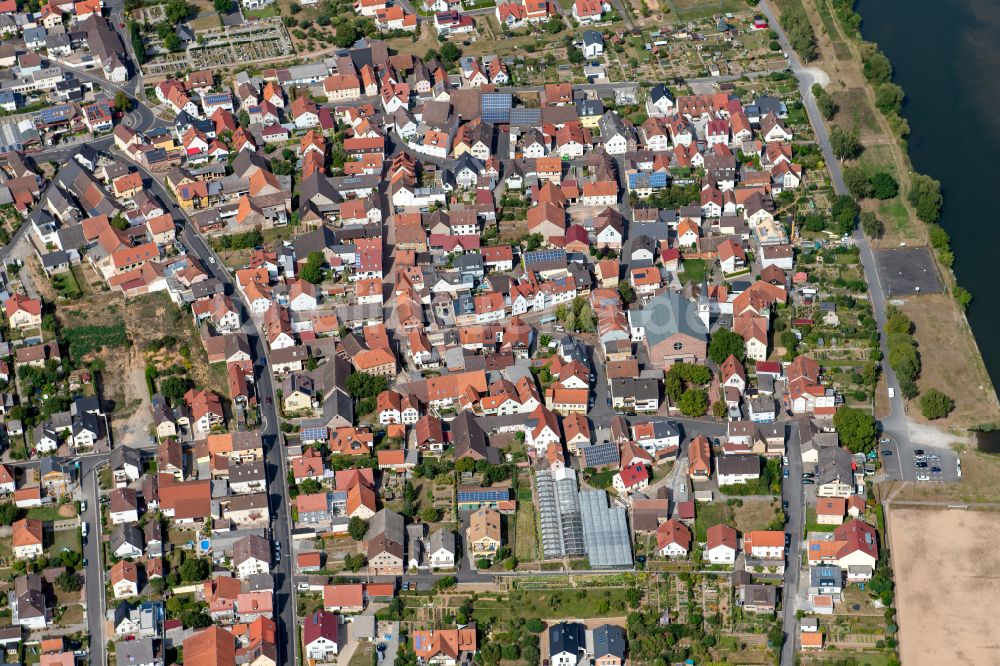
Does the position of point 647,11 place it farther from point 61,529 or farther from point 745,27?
point 61,529

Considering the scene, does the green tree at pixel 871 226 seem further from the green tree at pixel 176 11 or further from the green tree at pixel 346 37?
the green tree at pixel 176 11

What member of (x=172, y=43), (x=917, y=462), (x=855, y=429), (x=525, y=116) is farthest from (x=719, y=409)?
(x=172, y=43)

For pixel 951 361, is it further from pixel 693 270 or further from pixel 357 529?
pixel 357 529

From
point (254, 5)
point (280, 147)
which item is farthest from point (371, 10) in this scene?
point (280, 147)

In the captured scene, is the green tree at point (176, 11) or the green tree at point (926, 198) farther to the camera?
the green tree at point (176, 11)

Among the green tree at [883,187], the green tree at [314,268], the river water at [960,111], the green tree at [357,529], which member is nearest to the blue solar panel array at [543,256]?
the green tree at [314,268]
